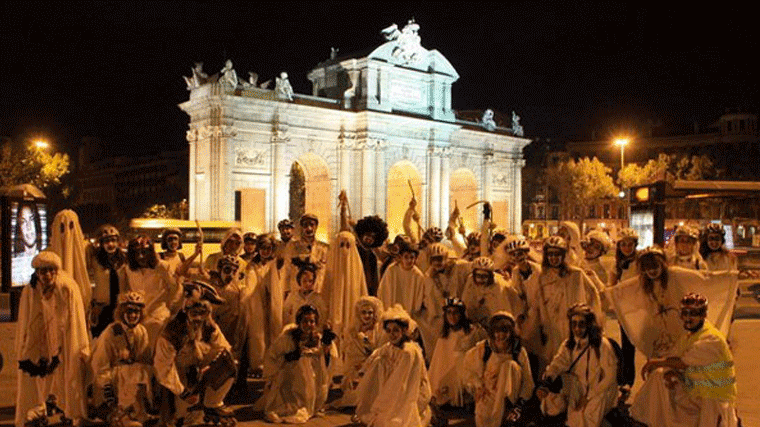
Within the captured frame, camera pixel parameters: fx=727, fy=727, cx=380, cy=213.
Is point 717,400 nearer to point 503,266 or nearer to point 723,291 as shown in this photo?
point 723,291

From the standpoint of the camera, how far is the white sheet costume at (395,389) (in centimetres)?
728

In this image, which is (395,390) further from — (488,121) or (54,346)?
(488,121)

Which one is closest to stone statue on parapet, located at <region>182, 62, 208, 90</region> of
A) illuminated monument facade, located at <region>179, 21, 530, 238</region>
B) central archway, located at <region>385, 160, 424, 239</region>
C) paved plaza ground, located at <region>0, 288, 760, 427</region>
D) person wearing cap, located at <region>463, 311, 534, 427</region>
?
illuminated monument facade, located at <region>179, 21, 530, 238</region>

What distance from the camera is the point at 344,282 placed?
972cm

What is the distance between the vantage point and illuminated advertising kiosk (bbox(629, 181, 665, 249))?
17156 mm

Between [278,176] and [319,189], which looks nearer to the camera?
[278,176]

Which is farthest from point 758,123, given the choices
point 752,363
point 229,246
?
point 229,246

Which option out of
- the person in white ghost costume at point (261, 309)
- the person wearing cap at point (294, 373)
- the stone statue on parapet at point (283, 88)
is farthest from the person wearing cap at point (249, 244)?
the stone statue on parapet at point (283, 88)

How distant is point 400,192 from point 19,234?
32048 mm

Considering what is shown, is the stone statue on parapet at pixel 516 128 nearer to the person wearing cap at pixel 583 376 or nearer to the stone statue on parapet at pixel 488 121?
the stone statue on parapet at pixel 488 121

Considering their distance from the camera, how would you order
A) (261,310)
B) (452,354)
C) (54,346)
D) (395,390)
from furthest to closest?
(261,310) → (452,354) → (54,346) → (395,390)

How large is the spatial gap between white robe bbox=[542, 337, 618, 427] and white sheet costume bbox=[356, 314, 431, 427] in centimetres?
128

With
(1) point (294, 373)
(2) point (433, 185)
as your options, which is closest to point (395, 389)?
(1) point (294, 373)

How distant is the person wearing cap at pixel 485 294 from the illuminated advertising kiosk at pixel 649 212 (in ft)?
30.0
